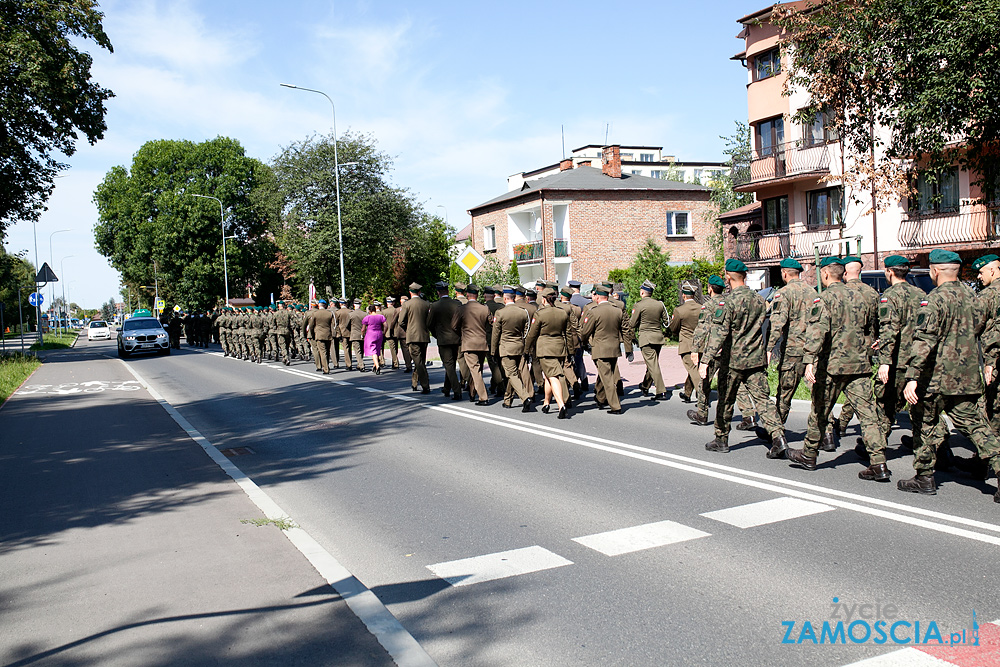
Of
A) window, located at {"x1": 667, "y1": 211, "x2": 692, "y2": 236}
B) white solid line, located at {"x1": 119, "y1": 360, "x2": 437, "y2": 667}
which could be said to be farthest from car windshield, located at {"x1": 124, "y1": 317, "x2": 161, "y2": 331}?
white solid line, located at {"x1": 119, "y1": 360, "x2": 437, "y2": 667}

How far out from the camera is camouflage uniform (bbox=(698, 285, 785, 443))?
827cm

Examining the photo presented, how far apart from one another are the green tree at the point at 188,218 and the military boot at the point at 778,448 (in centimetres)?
5208

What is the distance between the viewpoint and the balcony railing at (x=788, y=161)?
2878 cm

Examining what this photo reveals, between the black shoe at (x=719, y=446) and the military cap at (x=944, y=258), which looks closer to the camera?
the military cap at (x=944, y=258)

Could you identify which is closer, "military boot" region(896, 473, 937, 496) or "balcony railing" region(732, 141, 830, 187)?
"military boot" region(896, 473, 937, 496)

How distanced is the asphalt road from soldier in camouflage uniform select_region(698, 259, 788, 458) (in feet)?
1.98

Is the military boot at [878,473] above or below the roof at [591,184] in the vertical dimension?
below

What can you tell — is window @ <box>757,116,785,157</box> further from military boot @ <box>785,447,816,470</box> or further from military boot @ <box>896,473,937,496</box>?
military boot @ <box>896,473,937,496</box>

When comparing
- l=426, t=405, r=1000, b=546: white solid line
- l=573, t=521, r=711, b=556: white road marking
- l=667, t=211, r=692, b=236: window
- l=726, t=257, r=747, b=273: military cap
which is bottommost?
l=426, t=405, r=1000, b=546: white solid line

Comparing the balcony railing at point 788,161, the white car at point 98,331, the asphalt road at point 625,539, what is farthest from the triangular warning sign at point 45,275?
the white car at point 98,331

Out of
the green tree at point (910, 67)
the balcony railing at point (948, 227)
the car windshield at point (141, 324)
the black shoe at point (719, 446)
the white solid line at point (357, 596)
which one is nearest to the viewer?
the white solid line at point (357, 596)

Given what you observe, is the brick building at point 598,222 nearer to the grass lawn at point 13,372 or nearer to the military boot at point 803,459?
the grass lawn at point 13,372

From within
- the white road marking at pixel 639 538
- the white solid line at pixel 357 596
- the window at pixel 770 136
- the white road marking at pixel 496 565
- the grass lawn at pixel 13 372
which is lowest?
the white road marking at pixel 639 538

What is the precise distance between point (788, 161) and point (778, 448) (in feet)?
81.7
